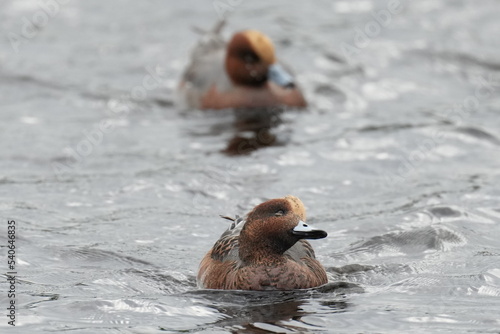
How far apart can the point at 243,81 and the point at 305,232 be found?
7301 mm

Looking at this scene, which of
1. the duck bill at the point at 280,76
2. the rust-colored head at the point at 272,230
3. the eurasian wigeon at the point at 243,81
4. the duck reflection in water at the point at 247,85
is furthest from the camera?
the eurasian wigeon at the point at 243,81

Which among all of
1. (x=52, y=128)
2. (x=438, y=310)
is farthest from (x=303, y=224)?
(x=52, y=128)

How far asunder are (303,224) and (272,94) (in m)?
6.91

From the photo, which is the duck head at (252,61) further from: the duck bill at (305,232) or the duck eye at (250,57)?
the duck bill at (305,232)

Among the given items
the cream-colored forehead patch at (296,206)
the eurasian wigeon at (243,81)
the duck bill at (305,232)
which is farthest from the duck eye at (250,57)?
the duck bill at (305,232)

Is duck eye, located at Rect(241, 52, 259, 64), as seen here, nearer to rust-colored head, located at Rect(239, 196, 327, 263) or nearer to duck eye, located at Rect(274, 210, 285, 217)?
rust-colored head, located at Rect(239, 196, 327, 263)

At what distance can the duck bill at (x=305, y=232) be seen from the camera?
8570mm

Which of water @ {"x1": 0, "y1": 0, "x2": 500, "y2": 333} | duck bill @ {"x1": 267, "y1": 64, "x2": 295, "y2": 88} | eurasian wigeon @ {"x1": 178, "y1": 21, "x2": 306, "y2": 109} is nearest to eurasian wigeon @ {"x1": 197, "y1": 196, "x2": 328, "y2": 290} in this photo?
water @ {"x1": 0, "y1": 0, "x2": 500, "y2": 333}

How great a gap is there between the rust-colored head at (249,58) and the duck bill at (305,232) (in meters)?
6.94

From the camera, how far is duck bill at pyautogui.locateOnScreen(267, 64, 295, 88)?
15.1 meters

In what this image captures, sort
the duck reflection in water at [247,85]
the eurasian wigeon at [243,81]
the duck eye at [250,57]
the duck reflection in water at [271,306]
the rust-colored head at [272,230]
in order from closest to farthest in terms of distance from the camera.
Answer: the duck reflection in water at [271,306]
the rust-colored head at [272,230]
the duck reflection in water at [247,85]
the eurasian wigeon at [243,81]
the duck eye at [250,57]

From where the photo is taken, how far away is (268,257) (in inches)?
358

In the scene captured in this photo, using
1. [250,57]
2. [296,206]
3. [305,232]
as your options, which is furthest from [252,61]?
[305,232]

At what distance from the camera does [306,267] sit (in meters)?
9.23
